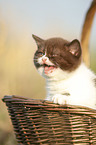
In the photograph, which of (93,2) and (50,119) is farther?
(93,2)

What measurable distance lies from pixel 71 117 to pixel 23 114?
8.3 inches

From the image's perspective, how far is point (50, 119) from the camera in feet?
2.93

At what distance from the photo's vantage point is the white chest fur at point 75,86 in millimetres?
1024

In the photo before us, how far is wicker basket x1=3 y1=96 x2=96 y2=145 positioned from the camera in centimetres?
87

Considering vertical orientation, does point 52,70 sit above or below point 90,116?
above

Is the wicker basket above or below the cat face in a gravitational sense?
below

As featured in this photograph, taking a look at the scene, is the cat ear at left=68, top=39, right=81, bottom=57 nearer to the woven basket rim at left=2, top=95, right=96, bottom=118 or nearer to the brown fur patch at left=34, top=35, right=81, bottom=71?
the brown fur patch at left=34, top=35, right=81, bottom=71

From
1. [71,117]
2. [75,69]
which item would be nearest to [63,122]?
[71,117]

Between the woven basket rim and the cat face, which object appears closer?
the woven basket rim

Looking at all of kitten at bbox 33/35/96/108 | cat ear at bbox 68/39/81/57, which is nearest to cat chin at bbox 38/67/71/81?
kitten at bbox 33/35/96/108

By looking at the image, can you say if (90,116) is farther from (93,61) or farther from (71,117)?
(93,61)

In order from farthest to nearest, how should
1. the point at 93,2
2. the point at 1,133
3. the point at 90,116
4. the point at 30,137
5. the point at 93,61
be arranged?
the point at 93,61
the point at 1,133
the point at 93,2
the point at 30,137
the point at 90,116

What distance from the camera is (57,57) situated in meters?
1.03

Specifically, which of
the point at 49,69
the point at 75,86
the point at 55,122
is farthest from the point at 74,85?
the point at 55,122
